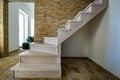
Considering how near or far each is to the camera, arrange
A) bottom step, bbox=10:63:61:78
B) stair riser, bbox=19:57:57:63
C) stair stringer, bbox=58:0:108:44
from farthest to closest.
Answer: stair stringer, bbox=58:0:108:44, stair riser, bbox=19:57:57:63, bottom step, bbox=10:63:61:78

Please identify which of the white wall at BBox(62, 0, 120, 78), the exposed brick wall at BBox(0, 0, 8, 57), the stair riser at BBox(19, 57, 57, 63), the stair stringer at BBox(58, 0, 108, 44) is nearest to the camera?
the white wall at BBox(62, 0, 120, 78)

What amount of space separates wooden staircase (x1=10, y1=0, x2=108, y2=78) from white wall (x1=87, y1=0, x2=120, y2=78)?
1.26 feet

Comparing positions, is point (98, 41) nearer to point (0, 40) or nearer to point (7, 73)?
point (7, 73)

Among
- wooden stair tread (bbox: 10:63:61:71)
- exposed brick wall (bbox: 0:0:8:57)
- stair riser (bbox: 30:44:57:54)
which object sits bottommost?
wooden stair tread (bbox: 10:63:61:71)

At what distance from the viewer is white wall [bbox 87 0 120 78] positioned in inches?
113

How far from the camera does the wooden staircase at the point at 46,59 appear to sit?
281 cm

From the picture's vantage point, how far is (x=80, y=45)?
530 centimetres

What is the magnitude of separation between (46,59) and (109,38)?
1621 mm

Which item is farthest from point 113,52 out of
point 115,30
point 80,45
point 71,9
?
point 71,9

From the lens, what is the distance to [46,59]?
10.6 ft

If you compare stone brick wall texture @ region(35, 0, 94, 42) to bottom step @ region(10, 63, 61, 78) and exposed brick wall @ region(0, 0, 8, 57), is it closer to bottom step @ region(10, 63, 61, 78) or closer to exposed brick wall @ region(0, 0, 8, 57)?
exposed brick wall @ region(0, 0, 8, 57)

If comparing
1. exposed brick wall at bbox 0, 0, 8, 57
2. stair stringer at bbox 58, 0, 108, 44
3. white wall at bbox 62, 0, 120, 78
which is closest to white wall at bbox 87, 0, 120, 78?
white wall at bbox 62, 0, 120, 78

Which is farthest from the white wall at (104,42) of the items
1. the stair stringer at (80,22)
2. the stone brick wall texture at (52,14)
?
the stone brick wall texture at (52,14)

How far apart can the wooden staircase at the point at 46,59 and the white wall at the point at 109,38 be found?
15.2 inches
